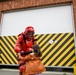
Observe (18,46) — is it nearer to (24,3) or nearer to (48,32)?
(48,32)

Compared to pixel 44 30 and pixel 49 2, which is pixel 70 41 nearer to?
pixel 44 30

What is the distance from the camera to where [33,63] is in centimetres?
394

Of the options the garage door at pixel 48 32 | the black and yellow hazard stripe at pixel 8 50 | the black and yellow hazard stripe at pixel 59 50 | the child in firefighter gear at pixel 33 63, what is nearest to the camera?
the child in firefighter gear at pixel 33 63

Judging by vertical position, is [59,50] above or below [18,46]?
below

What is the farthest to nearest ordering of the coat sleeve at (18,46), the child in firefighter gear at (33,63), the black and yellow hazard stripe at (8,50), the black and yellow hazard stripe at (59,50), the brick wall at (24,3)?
1. the black and yellow hazard stripe at (8,50)
2. the brick wall at (24,3)
3. the black and yellow hazard stripe at (59,50)
4. the coat sleeve at (18,46)
5. the child in firefighter gear at (33,63)

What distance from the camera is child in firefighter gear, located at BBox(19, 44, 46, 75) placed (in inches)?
154

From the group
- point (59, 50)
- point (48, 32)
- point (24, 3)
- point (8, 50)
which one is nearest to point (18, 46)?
point (59, 50)

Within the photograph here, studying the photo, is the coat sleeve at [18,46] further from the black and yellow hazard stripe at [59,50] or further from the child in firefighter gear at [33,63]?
the black and yellow hazard stripe at [59,50]

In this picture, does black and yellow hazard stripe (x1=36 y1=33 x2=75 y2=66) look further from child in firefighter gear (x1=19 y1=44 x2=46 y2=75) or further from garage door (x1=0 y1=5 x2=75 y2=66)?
child in firefighter gear (x1=19 y1=44 x2=46 y2=75)

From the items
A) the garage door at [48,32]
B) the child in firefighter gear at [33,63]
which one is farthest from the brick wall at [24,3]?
the child in firefighter gear at [33,63]

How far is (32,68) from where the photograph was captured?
390 cm

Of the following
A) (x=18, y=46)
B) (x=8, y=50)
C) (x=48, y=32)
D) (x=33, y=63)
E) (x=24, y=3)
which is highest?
(x=24, y=3)

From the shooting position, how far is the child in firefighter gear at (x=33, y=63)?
154 inches

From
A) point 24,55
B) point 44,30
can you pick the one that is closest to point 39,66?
point 24,55
